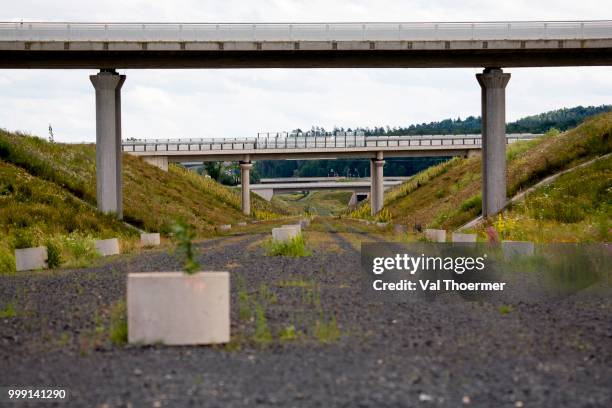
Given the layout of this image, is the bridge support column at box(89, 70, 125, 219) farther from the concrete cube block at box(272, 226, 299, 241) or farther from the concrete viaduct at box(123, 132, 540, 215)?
the concrete viaduct at box(123, 132, 540, 215)

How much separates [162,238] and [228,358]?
101ft

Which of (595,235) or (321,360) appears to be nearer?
(321,360)

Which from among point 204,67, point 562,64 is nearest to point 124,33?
point 204,67

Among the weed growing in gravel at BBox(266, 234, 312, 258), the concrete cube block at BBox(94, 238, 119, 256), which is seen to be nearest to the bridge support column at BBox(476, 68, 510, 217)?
the weed growing in gravel at BBox(266, 234, 312, 258)

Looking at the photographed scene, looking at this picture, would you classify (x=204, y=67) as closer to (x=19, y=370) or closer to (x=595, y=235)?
(x=595, y=235)

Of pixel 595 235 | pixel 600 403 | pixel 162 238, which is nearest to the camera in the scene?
pixel 600 403

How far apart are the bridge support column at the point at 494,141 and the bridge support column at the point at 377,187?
43.5m

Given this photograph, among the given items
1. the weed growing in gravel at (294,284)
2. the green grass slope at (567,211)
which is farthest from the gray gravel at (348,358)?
the green grass slope at (567,211)

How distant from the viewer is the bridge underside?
41.3m

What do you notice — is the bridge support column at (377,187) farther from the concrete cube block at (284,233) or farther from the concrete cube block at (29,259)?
the concrete cube block at (29,259)

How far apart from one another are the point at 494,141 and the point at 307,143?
2052 inches

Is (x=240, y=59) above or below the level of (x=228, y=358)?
above

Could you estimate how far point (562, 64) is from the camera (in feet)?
141

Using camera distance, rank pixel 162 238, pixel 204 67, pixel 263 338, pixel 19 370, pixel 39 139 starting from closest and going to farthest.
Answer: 1. pixel 19 370
2. pixel 263 338
3. pixel 162 238
4. pixel 204 67
5. pixel 39 139
